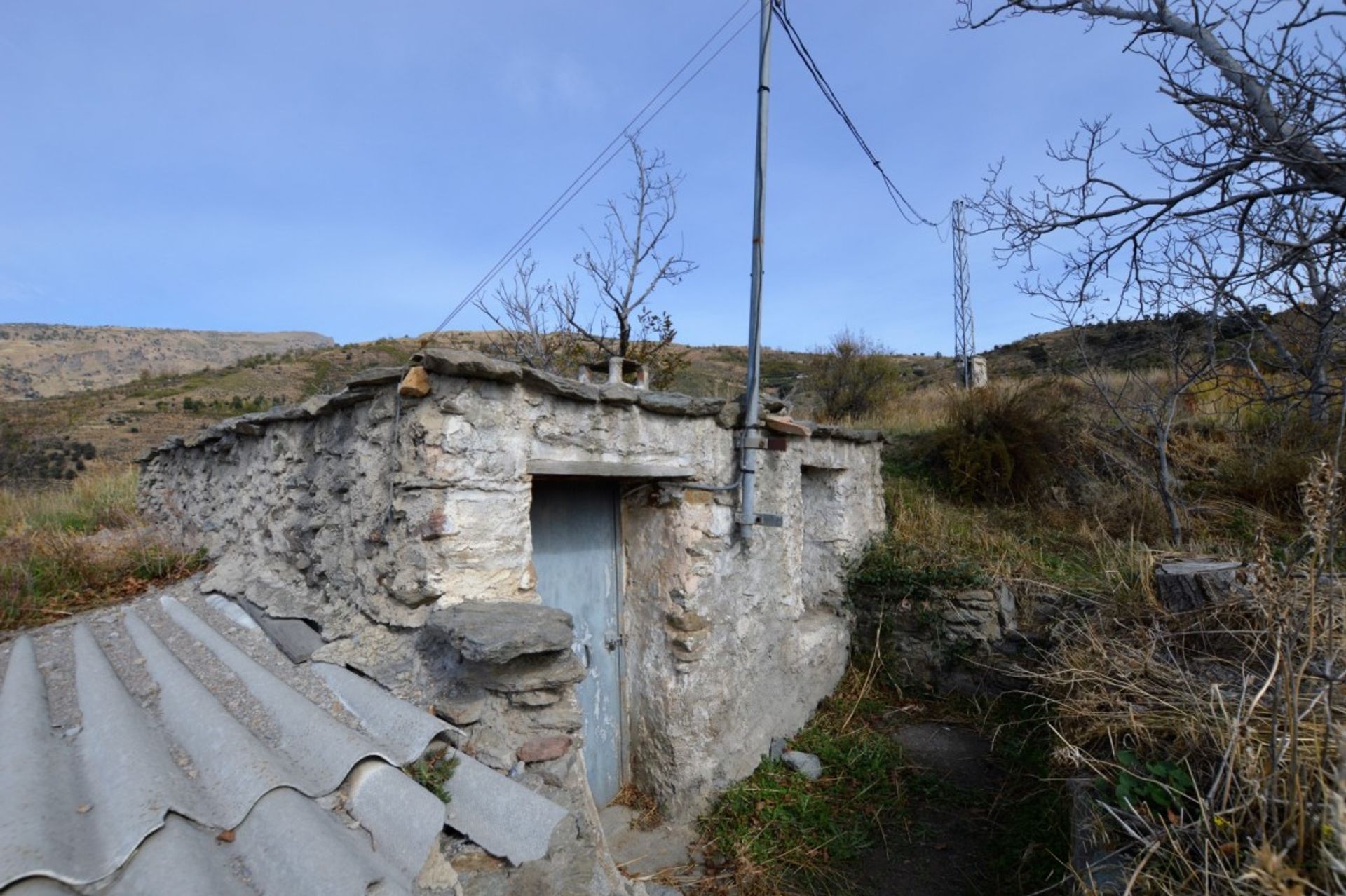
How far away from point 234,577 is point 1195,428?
32.0ft

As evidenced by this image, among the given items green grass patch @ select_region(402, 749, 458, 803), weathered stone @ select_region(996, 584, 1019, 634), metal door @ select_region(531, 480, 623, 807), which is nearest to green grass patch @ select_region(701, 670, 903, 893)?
metal door @ select_region(531, 480, 623, 807)

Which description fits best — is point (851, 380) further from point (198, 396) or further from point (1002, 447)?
point (198, 396)

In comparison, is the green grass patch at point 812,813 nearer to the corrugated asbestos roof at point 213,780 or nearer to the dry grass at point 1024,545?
the dry grass at point 1024,545

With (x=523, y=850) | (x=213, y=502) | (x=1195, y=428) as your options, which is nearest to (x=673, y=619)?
(x=523, y=850)

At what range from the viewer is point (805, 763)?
16.0 feet

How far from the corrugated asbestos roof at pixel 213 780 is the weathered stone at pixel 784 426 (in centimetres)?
299

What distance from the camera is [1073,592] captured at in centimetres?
541

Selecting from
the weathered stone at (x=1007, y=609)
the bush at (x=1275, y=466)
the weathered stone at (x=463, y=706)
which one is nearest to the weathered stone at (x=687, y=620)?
the weathered stone at (x=463, y=706)

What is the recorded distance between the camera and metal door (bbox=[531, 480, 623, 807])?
3895mm

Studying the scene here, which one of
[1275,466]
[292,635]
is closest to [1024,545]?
[1275,466]

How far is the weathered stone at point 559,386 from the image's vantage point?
3084 millimetres

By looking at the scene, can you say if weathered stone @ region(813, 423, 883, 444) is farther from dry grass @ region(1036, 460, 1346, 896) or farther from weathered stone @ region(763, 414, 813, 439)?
dry grass @ region(1036, 460, 1346, 896)

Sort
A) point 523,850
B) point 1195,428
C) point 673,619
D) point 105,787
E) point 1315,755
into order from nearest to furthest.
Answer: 1. point 105,787
2. point 1315,755
3. point 523,850
4. point 673,619
5. point 1195,428

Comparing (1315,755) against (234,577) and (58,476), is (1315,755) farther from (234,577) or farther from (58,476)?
(58,476)
